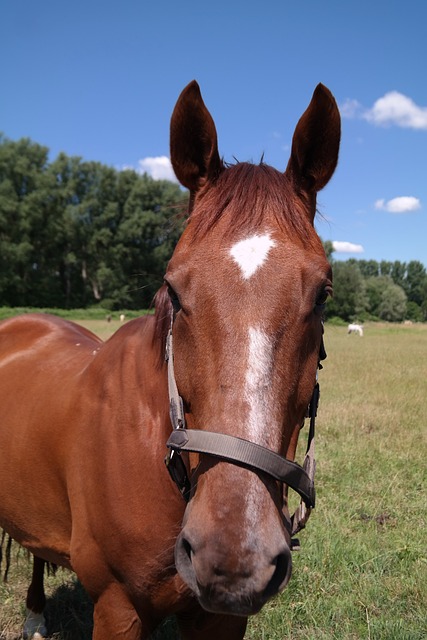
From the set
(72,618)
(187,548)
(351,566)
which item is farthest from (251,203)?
(72,618)

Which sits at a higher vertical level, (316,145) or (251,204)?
(316,145)

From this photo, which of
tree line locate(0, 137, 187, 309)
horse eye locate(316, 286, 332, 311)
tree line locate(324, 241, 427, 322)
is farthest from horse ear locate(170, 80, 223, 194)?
tree line locate(324, 241, 427, 322)

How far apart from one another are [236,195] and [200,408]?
85 centimetres

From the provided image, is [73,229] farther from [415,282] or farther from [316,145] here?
[415,282]

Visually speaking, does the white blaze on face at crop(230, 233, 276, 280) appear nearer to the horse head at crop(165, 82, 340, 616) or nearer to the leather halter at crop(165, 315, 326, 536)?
the horse head at crop(165, 82, 340, 616)

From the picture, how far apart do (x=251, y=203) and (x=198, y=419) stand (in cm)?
84

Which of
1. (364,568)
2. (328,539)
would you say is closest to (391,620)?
(364,568)

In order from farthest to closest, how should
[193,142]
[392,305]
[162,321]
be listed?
[392,305], [162,321], [193,142]

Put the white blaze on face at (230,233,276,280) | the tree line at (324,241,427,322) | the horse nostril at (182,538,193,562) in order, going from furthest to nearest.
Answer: the tree line at (324,241,427,322) → the white blaze on face at (230,233,276,280) → the horse nostril at (182,538,193,562)

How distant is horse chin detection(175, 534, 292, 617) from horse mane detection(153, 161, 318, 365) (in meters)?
1.10

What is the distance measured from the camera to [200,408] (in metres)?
1.56

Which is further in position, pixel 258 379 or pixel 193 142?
pixel 193 142

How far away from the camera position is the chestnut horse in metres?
1.33

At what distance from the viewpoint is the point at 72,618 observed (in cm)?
353
